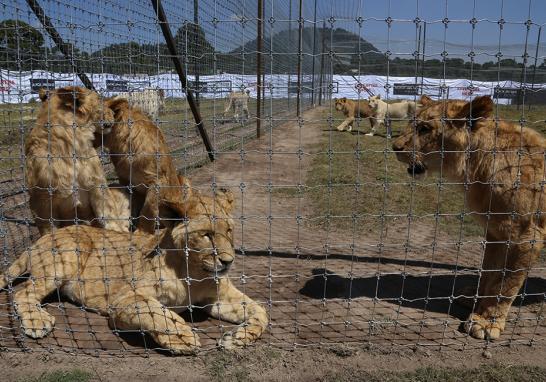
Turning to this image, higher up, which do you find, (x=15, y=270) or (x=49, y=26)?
(x=49, y=26)

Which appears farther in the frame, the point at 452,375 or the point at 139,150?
the point at 139,150

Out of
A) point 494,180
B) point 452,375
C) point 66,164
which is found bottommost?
point 452,375

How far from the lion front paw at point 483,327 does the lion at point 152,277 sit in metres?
1.63

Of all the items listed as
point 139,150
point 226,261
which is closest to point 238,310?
point 226,261

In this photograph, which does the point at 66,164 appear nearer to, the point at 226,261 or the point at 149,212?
the point at 149,212

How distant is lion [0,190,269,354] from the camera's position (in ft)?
12.0

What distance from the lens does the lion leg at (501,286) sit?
12.8ft

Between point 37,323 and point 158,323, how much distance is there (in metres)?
0.98

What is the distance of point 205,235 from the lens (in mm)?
3664

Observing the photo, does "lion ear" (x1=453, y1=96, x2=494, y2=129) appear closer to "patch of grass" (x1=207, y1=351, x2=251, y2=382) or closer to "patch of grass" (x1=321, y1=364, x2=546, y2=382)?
"patch of grass" (x1=321, y1=364, x2=546, y2=382)

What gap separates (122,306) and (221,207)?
1021mm

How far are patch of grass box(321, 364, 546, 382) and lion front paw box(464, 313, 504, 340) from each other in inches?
15.5

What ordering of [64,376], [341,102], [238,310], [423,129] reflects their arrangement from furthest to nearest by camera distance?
[341,102] → [423,129] → [238,310] → [64,376]

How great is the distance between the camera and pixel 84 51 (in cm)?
711
